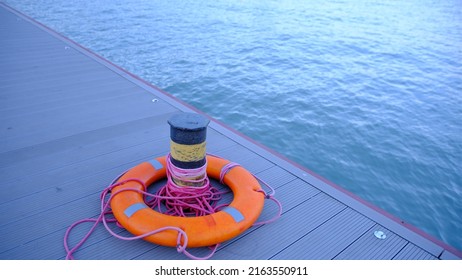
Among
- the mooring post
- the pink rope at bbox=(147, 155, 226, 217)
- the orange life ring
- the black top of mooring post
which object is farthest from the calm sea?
the black top of mooring post

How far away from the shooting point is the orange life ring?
2018 mm

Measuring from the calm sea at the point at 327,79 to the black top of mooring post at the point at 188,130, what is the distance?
130 inches

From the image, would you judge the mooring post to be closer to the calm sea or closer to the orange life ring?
the orange life ring

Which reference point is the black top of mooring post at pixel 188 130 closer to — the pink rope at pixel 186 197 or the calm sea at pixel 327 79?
the pink rope at pixel 186 197

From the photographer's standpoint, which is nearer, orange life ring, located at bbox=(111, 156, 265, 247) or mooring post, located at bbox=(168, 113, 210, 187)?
orange life ring, located at bbox=(111, 156, 265, 247)

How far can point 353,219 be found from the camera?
244cm

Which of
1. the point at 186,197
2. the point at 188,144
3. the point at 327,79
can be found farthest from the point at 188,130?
the point at 327,79

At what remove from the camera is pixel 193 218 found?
2137 millimetres

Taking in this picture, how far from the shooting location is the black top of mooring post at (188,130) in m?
2.12

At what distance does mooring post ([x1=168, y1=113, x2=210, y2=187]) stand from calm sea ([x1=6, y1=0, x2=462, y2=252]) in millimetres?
3170

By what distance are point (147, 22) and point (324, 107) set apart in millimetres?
8978

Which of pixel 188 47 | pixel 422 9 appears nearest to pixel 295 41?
pixel 188 47

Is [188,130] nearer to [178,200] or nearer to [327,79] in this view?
[178,200]

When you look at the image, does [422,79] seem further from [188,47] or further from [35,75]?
[35,75]
